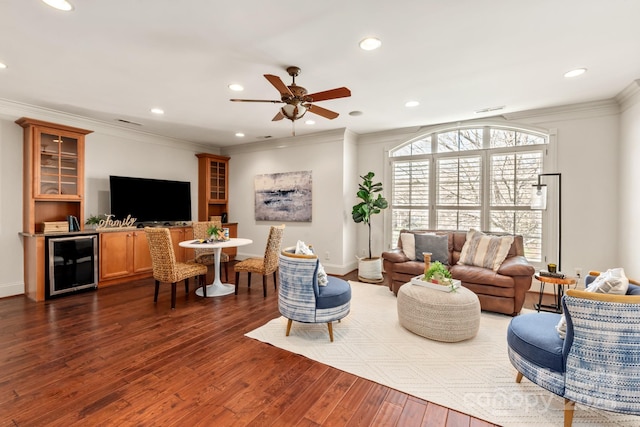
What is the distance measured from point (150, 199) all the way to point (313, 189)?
322 centimetres

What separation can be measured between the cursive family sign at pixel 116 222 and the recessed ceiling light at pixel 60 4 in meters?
3.80

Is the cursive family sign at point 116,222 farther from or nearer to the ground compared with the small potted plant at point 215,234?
farther from the ground

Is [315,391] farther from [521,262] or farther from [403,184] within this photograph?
[403,184]

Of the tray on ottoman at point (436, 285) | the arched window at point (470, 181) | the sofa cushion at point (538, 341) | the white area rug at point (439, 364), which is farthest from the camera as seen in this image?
the arched window at point (470, 181)

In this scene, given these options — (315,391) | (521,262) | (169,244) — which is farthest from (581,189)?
(169,244)

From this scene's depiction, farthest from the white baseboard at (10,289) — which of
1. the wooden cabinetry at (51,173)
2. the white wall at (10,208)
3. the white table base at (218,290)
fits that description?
the white table base at (218,290)

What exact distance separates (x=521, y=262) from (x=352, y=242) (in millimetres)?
2994

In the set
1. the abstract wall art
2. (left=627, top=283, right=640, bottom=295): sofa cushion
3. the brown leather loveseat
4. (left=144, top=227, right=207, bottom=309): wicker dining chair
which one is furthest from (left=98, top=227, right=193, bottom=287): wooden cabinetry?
(left=627, top=283, right=640, bottom=295): sofa cushion

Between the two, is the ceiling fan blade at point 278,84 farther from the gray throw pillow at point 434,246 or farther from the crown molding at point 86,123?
the crown molding at point 86,123

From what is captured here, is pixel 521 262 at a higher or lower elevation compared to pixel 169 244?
lower

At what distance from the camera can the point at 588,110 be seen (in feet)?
13.6

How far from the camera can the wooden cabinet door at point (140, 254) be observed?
201 inches

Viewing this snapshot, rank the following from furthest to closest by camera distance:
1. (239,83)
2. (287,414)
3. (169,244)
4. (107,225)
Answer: (107,225), (169,244), (239,83), (287,414)

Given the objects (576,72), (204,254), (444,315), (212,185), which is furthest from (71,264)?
(576,72)
